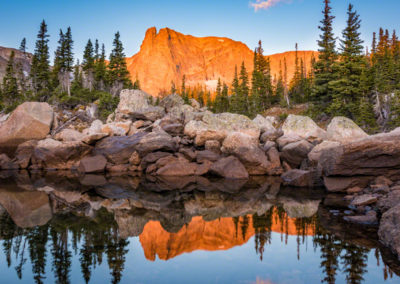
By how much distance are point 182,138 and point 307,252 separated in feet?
56.3

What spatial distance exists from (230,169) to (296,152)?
4.11 meters

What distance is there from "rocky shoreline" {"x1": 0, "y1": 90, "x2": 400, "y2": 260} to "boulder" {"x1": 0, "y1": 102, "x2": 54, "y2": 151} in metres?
0.07

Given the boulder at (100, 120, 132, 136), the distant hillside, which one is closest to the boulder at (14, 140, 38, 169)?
the boulder at (100, 120, 132, 136)

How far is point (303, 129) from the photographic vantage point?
2094 cm

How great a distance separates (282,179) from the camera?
15.8 metres

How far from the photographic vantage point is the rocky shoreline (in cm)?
1149

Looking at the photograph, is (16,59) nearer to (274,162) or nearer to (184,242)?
(274,162)

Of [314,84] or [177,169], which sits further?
[314,84]

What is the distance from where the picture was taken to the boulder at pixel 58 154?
2109cm

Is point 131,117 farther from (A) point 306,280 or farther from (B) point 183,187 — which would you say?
→ (A) point 306,280

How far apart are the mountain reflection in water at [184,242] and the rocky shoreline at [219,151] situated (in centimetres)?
277

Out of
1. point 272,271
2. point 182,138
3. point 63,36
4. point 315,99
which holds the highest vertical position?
point 63,36

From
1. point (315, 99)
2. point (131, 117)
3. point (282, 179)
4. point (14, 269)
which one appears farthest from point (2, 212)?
point (315, 99)

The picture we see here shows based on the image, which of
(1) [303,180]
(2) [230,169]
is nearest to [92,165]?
(2) [230,169]
